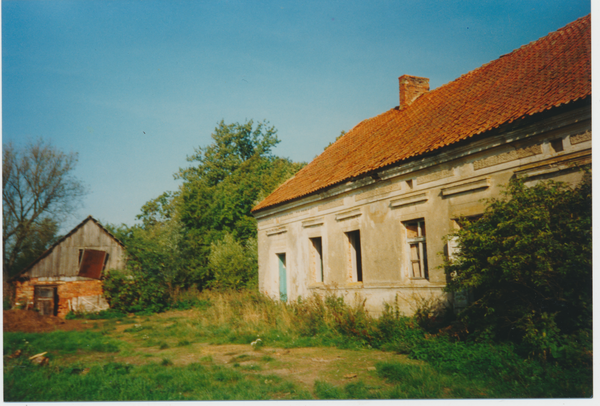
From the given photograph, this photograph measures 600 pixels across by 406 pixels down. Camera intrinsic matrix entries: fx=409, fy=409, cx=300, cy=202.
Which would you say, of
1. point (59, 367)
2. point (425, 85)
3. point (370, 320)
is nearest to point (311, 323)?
point (370, 320)

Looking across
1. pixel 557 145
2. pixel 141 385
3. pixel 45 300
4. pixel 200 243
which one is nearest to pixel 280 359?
pixel 141 385

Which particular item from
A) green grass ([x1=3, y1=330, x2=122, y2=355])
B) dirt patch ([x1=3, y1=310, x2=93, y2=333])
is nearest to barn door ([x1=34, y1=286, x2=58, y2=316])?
dirt patch ([x1=3, y1=310, x2=93, y2=333])

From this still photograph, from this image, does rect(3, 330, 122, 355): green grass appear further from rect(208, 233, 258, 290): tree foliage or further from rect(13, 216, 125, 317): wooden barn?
rect(208, 233, 258, 290): tree foliage

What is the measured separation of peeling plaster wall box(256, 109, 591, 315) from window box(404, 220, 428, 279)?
0.37ft

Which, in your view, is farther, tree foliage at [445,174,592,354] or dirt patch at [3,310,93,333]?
dirt patch at [3,310,93,333]

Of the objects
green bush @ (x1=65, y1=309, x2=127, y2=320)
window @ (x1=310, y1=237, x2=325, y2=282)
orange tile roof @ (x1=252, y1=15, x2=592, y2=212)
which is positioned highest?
orange tile roof @ (x1=252, y1=15, x2=592, y2=212)

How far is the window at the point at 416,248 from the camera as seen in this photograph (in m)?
9.33

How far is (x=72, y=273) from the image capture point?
18453 mm

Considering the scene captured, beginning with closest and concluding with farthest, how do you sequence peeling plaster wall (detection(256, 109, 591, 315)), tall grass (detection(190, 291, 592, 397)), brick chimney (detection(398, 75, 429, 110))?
tall grass (detection(190, 291, 592, 397)), peeling plaster wall (detection(256, 109, 591, 315)), brick chimney (detection(398, 75, 429, 110))

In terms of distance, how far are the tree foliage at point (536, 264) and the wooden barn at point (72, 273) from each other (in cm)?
1703

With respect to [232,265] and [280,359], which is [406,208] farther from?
[232,265]

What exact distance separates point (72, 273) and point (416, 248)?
15891mm

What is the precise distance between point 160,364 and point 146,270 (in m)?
12.7

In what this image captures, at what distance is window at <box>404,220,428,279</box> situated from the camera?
9328mm
